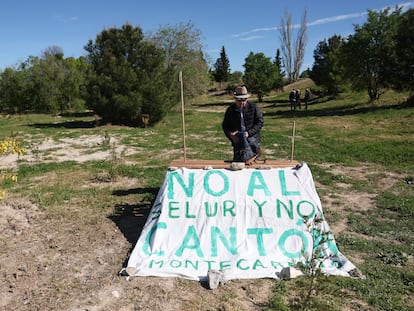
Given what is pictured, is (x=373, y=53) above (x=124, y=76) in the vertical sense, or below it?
above

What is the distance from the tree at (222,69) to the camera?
208 feet

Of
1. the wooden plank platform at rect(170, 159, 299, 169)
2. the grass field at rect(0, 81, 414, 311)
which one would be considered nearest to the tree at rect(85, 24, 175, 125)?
the grass field at rect(0, 81, 414, 311)

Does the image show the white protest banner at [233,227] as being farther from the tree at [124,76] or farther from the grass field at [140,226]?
the tree at [124,76]

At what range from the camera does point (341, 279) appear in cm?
365

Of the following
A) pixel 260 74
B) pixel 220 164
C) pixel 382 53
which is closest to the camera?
pixel 220 164

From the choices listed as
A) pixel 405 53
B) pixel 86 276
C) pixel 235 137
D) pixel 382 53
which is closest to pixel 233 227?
pixel 235 137

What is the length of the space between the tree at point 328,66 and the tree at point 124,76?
18658 mm

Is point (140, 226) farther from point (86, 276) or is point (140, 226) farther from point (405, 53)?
point (405, 53)

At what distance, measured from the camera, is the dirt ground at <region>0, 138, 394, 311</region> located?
3.34 meters

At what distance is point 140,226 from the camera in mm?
5160

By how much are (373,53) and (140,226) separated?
73.3 feet

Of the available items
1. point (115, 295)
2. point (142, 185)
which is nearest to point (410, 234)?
point (115, 295)

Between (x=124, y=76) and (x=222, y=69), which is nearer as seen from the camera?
(x=124, y=76)

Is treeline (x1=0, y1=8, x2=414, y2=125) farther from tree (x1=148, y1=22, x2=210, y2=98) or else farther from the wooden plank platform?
the wooden plank platform
